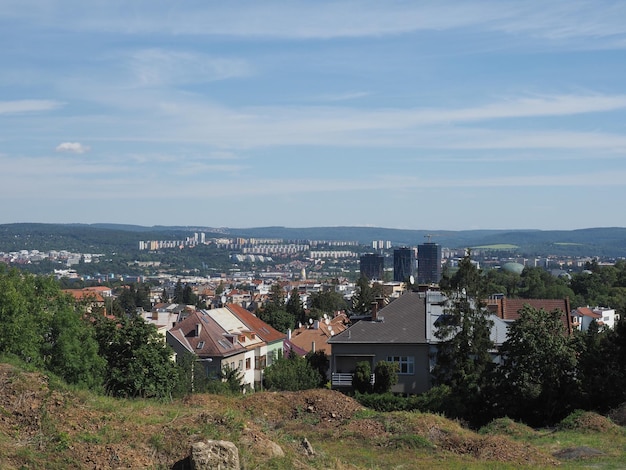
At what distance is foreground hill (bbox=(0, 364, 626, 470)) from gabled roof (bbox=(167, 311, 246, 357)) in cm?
2538

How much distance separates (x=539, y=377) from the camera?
85.6 ft

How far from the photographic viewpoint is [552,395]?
25.8m

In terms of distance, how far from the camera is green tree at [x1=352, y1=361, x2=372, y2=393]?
37906mm

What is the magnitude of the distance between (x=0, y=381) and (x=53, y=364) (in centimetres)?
1592


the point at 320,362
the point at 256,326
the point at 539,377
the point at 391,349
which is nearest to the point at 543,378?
the point at 539,377

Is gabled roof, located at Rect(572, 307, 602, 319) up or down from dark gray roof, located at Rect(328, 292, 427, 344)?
down

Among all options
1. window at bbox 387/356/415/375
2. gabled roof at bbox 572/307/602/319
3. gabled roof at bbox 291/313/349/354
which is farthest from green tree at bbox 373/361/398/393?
gabled roof at bbox 572/307/602/319

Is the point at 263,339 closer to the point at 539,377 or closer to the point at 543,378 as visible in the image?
the point at 539,377

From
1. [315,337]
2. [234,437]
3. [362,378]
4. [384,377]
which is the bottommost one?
[315,337]

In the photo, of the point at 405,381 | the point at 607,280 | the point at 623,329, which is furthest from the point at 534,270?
the point at 623,329

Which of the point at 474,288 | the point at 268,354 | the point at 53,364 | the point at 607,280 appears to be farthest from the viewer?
the point at 607,280

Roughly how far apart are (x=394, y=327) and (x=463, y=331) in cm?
609

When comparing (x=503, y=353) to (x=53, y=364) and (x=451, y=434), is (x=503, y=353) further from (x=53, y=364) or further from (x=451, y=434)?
(x=53, y=364)

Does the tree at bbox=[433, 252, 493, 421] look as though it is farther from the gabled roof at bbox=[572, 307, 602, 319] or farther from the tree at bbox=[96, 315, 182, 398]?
the gabled roof at bbox=[572, 307, 602, 319]
